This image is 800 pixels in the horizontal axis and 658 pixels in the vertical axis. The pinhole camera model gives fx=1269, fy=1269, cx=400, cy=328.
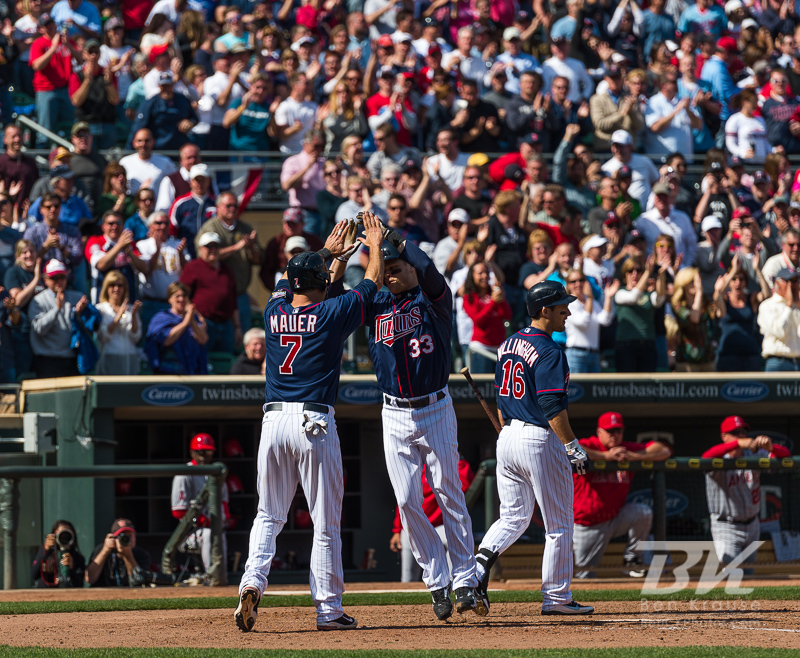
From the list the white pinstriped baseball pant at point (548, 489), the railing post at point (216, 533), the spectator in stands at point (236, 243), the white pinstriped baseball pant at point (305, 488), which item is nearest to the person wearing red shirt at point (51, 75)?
the spectator in stands at point (236, 243)

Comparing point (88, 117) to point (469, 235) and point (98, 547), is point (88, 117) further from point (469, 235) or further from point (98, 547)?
point (98, 547)

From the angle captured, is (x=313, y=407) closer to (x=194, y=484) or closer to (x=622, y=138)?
(x=194, y=484)

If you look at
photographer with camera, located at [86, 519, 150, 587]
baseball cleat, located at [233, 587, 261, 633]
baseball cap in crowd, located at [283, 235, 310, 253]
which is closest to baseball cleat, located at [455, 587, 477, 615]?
baseball cleat, located at [233, 587, 261, 633]

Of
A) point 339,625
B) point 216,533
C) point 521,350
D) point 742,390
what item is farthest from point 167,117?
point 339,625

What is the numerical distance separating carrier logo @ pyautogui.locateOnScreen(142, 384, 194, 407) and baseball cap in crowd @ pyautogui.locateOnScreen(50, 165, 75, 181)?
258 centimetres

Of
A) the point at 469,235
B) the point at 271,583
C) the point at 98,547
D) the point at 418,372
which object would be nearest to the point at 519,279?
the point at 469,235

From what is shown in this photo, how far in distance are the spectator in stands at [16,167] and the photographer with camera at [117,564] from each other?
4049 mm

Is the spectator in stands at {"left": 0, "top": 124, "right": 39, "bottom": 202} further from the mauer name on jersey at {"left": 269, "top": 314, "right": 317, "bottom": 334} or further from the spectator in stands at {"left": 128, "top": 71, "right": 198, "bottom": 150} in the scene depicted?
the mauer name on jersey at {"left": 269, "top": 314, "right": 317, "bottom": 334}

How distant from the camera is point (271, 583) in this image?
37.4 feet

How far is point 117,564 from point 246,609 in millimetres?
4187

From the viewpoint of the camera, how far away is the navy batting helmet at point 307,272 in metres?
6.54

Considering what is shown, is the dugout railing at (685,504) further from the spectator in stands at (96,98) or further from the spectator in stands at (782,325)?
the spectator in stands at (96,98)

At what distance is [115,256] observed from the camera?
11406mm

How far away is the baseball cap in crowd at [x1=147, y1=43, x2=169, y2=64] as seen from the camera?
13.7 metres
